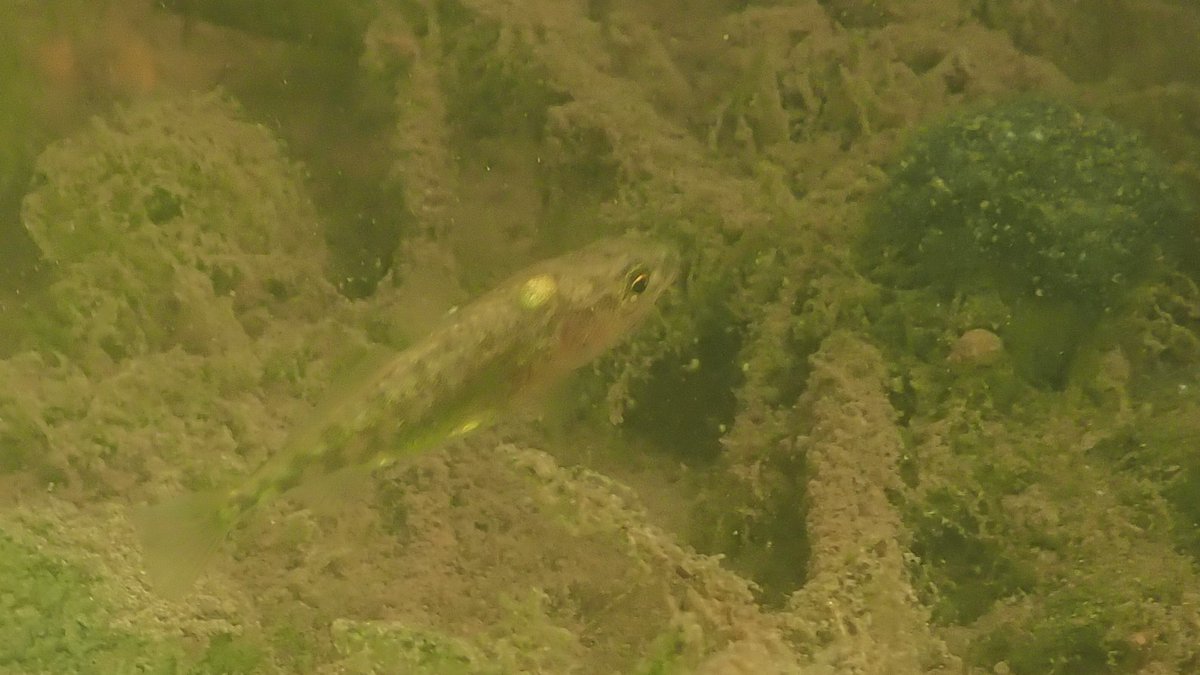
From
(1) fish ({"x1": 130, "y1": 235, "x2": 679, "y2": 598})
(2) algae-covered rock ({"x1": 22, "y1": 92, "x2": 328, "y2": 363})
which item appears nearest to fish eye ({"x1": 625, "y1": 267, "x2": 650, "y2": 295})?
(1) fish ({"x1": 130, "y1": 235, "x2": 679, "y2": 598})

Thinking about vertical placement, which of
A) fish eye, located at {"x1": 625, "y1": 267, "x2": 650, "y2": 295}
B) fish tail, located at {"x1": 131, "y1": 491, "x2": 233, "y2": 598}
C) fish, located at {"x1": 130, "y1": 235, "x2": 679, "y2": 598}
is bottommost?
fish tail, located at {"x1": 131, "y1": 491, "x2": 233, "y2": 598}

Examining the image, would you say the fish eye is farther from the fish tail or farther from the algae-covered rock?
the algae-covered rock

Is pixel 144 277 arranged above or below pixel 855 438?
above

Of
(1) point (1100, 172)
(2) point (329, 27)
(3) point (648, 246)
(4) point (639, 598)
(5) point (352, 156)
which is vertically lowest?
(4) point (639, 598)

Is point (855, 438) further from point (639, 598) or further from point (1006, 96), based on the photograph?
point (1006, 96)

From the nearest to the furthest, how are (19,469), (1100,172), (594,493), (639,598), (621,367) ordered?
1. (639,598)
2. (594,493)
3. (19,469)
4. (1100,172)
5. (621,367)

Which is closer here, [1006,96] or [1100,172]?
[1100,172]

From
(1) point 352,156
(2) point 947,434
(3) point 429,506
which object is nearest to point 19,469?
(3) point 429,506
